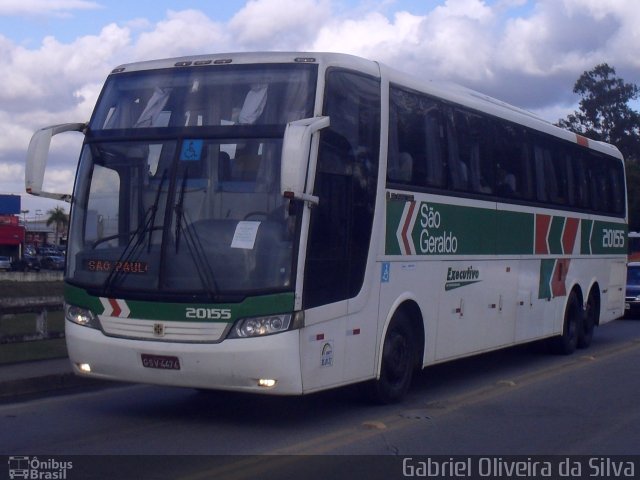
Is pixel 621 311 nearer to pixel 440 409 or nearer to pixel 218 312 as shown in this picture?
pixel 440 409

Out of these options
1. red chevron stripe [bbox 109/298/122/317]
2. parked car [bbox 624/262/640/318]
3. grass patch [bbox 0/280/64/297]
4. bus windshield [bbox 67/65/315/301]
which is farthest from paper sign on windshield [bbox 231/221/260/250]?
grass patch [bbox 0/280/64/297]

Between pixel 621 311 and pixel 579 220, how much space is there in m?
3.87

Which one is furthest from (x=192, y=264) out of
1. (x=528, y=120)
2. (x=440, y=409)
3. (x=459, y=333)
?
(x=528, y=120)

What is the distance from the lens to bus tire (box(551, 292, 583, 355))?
1745 cm

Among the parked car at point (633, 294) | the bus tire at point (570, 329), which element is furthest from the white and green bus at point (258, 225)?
the parked car at point (633, 294)

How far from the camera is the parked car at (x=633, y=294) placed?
27.6m

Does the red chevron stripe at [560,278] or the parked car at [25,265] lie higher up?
the red chevron stripe at [560,278]

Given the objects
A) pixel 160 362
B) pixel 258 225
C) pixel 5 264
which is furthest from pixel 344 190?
pixel 5 264

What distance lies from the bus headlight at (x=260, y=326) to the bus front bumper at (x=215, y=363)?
5 cm

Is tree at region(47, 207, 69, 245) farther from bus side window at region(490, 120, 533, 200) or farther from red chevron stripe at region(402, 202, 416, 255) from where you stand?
red chevron stripe at region(402, 202, 416, 255)

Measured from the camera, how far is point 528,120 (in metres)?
15.6

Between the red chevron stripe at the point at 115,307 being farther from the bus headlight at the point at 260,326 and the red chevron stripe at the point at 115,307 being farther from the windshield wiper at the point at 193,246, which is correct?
the bus headlight at the point at 260,326

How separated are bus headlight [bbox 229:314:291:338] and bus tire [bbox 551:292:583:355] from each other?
9291 millimetres

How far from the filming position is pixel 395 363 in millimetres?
11305
